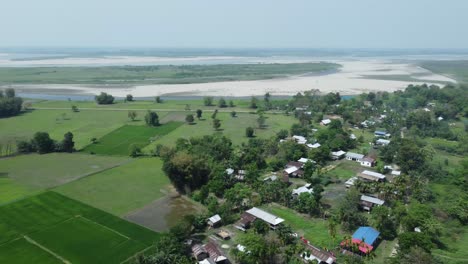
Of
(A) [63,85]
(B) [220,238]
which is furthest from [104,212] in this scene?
(A) [63,85]

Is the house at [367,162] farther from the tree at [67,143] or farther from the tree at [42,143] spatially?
the tree at [42,143]

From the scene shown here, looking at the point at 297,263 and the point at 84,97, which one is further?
the point at 84,97

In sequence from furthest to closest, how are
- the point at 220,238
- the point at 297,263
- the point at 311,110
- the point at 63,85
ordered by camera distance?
the point at 63,85 → the point at 311,110 → the point at 220,238 → the point at 297,263

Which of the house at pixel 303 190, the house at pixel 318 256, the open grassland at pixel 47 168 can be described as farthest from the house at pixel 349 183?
the open grassland at pixel 47 168

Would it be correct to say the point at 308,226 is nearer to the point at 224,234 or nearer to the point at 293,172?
the point at 224,234

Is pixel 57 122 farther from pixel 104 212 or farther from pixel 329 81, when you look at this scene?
pixel 329 81

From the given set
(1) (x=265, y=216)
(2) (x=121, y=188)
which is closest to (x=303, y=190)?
(1) (x=265, y=216)
